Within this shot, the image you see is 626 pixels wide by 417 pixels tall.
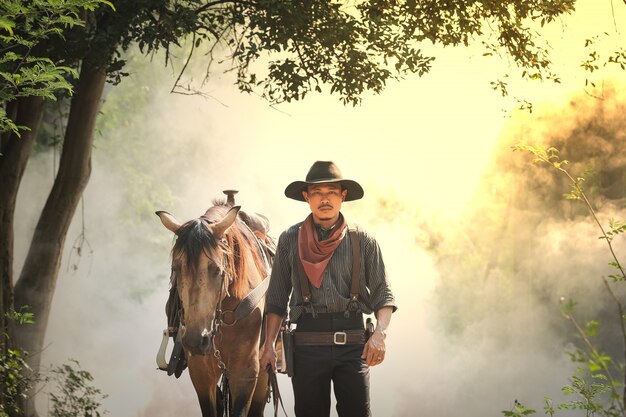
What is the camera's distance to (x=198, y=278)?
6750 mm

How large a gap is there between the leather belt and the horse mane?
113 cm

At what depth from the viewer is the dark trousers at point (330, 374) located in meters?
5.91

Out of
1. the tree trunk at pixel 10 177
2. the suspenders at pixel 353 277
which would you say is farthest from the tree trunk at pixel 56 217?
the suspenders at pixel 353 277

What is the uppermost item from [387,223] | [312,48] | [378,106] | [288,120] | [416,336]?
[288,120]

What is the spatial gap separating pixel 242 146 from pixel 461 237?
405 inches

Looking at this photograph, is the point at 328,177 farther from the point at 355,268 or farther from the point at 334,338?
the point at 334,338

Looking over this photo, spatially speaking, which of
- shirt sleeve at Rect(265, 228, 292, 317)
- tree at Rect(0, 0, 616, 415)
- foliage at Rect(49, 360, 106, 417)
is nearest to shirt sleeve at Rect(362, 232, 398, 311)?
shirt sleeve at Rect(265, 228, 292, 317)

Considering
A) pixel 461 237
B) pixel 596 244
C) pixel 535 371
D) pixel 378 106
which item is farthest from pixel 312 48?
pixel 378 106

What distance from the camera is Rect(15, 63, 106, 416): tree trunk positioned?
1038 centimetres

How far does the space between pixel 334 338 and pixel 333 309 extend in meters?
0.18

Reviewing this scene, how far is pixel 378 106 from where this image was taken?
678 inches

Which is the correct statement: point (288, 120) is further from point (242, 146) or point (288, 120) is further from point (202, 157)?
point (202, 157)

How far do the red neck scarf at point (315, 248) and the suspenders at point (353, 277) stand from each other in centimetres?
4

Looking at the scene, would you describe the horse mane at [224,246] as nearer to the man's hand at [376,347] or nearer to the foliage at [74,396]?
the man's hand at [376,347]
